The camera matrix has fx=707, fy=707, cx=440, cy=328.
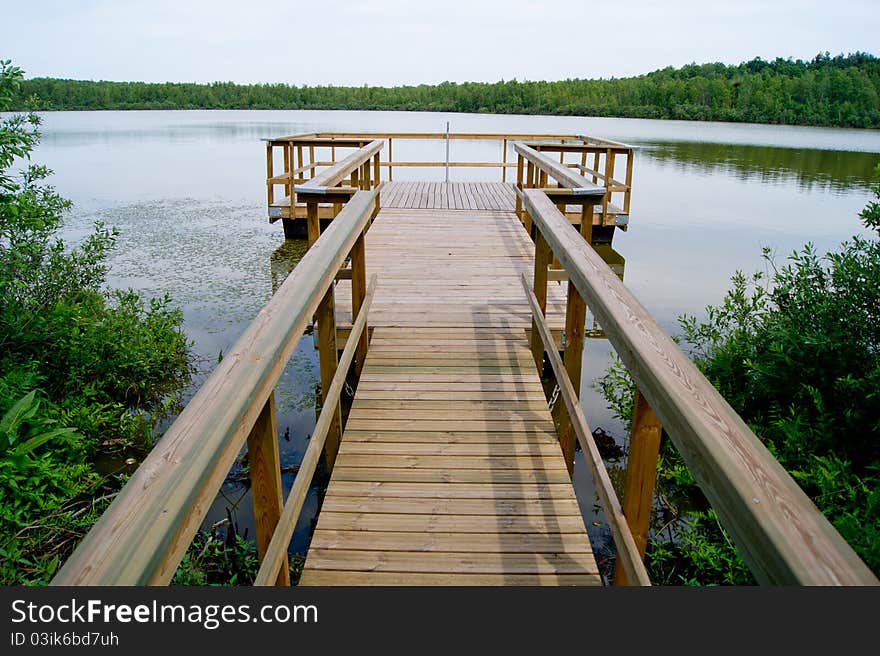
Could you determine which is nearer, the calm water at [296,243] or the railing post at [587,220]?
the railing post at [587,220]

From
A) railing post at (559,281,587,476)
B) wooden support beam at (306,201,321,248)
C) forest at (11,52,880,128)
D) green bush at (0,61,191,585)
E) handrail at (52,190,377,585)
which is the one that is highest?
forest at (11,52,880,128)

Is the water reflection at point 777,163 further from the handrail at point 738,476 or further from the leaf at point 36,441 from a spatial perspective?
the handrail at point 738,476

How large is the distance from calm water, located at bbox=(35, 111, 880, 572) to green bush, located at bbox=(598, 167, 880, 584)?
557mm

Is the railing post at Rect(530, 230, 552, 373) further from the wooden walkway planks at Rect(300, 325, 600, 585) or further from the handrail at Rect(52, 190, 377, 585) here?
the handrail at Rect(52, 190, 377, 585)

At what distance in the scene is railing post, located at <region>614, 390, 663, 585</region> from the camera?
5.75 ft

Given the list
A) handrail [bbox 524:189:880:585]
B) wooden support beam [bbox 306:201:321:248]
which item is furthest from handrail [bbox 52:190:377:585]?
wooden support beam [bbox 306:201:321:248]

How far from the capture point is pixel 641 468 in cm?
181

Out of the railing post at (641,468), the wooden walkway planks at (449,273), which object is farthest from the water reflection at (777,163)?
the railing post at (641,468)

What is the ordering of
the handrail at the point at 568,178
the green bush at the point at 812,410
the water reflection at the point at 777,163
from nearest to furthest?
the green bush at the point at 812,410 → the handrail at the point at 568,178 → the water reflection at the point at 777,163

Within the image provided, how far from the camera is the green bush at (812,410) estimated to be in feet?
11.8

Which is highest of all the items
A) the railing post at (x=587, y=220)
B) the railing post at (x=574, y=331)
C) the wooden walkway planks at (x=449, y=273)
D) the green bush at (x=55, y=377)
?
the railing post at (x=587, y=220)

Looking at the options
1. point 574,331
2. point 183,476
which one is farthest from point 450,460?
point 183,476

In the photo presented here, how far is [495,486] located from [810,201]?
1687 cm

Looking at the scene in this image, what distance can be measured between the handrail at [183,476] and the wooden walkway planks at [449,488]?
85 cm
